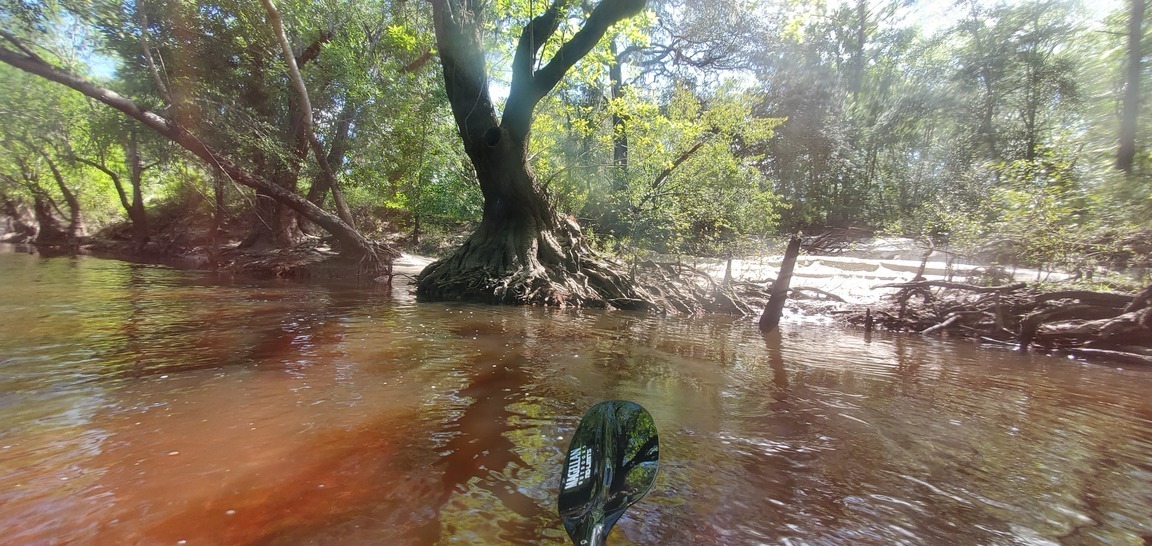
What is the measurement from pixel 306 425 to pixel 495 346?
2642 mm

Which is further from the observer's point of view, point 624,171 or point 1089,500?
point 624,171

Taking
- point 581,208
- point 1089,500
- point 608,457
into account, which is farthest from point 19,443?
point 581,208

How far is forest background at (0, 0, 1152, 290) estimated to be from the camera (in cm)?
935

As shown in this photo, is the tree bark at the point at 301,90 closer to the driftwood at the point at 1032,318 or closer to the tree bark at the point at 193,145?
the tree bark at the point at 193,145

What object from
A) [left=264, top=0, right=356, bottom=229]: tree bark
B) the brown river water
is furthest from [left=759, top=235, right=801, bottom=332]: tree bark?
[left=264, top=0, right=356, bottom=229]: tree bark

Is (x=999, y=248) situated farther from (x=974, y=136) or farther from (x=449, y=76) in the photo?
(x=974, y=136)

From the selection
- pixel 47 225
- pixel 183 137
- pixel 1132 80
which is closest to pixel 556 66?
pixel 183 137

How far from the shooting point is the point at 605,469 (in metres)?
1.97

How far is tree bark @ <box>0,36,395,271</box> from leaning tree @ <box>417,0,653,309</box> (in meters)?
4.05

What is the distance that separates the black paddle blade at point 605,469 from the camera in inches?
68.2

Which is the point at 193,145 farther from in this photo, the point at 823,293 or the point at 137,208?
the point at 137,208

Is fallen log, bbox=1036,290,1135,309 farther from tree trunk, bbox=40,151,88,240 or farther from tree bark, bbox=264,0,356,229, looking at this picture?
tree trunk, bbox=40,151,88,240

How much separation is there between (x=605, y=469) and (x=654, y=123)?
11277 millimetres

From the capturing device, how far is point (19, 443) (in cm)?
244
